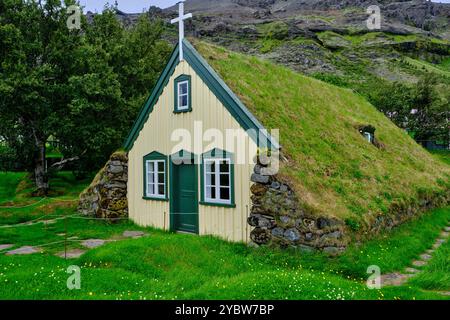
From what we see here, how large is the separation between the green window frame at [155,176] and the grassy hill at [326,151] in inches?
157

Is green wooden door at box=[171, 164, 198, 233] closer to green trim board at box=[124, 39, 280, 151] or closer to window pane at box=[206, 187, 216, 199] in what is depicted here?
window pane at box=[206, 187, 216, 199]

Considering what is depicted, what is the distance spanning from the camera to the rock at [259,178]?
1119 centimetres

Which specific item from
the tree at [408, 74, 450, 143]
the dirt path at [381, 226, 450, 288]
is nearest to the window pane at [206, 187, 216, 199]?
the dirt path at [381, 226, 450, 288]

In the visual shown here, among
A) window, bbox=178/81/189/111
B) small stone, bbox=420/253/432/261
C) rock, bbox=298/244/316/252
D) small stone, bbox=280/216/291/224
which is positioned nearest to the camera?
rock, bbox=298/244/316/252

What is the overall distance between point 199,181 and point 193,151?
1059 millimetres

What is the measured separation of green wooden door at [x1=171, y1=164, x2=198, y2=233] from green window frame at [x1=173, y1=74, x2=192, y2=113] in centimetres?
203

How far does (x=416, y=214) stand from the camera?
599 inches

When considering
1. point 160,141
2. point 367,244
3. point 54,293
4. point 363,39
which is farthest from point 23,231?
point 363,39

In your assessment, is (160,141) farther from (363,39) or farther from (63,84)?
(363,39)

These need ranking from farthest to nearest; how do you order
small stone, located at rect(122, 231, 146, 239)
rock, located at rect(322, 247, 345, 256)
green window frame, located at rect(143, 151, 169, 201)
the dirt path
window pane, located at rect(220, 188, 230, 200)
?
green window frame, located at rect(143, 151, 169, 201) → small stone, located at rect(122, 231, 146, 239) → window pane, located at rect(220, 188, 230, 200) → rock, located at rect(322, 247, 345, 256) → the dirt path

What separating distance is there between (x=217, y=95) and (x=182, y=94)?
1.99 metres

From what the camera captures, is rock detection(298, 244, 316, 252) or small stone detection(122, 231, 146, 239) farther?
small stone detection(122, 231, 146, 239)

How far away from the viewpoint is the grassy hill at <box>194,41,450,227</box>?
11750 mm

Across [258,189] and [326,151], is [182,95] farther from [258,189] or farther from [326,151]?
[326,151]
